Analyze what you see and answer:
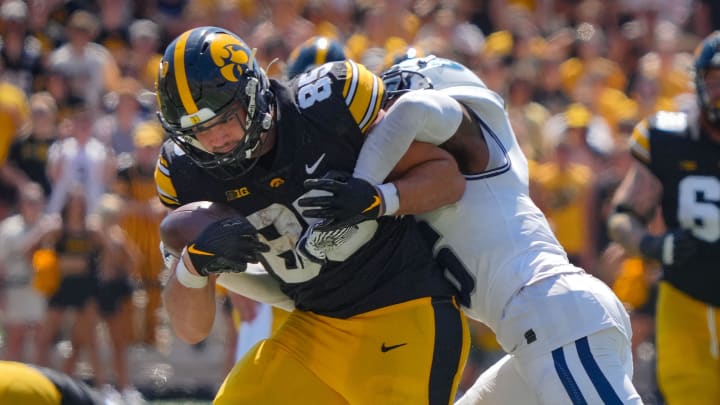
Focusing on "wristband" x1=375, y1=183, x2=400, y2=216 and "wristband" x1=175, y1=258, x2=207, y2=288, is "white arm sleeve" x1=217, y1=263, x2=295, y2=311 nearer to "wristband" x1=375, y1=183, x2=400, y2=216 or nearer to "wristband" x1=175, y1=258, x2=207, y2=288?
"wristband" x1=175, y1=258, x2=207, y2=288

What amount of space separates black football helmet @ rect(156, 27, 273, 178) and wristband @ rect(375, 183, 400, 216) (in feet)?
1.19

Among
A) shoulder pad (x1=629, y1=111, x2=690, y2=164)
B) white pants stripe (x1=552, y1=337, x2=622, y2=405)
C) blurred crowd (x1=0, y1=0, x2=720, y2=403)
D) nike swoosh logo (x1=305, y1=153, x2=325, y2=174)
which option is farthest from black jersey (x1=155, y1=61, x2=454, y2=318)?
blurred crowd (x1=0, y1=0, x2=720, y2=403)

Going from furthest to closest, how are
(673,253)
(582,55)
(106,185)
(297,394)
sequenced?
(582,55), (106,185), (673,253), (297,394)

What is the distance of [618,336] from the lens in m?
3.48

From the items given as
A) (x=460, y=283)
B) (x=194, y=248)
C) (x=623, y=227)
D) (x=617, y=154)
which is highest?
(x=194, y=248)

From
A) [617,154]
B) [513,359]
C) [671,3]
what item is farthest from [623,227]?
[671,3]

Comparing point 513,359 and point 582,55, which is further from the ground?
point 513,359

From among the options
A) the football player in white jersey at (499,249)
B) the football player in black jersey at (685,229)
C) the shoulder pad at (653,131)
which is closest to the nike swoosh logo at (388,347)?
the football player in white jersey at (499,249)

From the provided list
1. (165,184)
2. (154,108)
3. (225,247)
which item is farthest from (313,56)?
(154,108)

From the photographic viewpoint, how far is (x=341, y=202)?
10.5 feet

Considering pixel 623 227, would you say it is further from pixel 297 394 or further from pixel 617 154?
pixel 617 154

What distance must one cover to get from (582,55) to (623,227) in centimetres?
485

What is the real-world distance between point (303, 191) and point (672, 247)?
6.05 ft

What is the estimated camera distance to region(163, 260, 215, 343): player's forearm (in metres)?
3.43
